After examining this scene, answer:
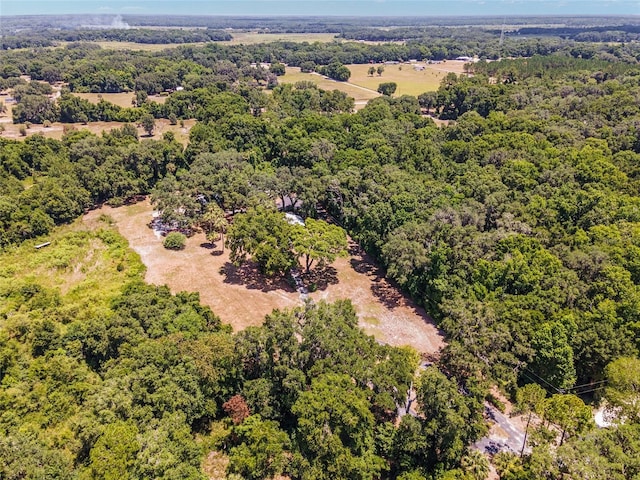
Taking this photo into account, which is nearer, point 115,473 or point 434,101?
point 115,473

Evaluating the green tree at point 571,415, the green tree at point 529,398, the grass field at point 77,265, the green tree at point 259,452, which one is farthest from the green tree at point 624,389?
the grass field at point 77,265

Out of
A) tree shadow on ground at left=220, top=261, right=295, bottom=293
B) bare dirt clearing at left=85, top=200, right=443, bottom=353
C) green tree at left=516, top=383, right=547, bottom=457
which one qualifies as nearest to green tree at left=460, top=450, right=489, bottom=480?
green tree at left=516, top=383, right=547, bottom=457

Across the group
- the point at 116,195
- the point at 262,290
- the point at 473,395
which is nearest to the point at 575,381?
the point at 473,395

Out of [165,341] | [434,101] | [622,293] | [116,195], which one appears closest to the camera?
[165,341]

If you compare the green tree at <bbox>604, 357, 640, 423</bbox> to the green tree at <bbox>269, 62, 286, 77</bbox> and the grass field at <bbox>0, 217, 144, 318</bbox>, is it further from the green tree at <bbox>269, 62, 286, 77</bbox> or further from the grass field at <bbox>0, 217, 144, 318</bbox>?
the green tree at <bbox>269, 62, 286, 77</bbox>

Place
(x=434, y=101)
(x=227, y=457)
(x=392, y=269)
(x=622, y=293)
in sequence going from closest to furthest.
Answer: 1. (x=227, y=457)
2. (x=622, y=293)
3. (x=392, y=269)
4. (x=434, y=101)

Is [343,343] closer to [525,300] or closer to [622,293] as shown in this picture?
[525,300]
